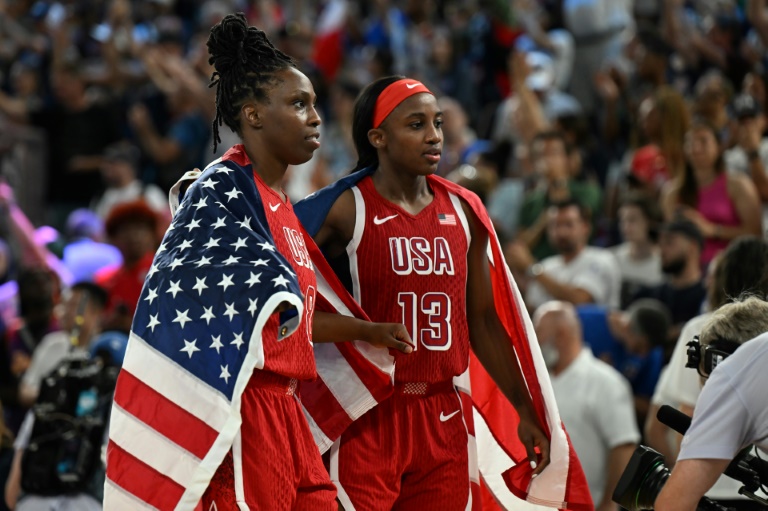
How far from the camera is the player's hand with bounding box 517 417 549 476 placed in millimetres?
5066

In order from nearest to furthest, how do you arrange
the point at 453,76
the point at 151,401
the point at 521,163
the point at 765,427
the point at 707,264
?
the point at 765,427, the point at 151,401, the point at 707,264, the point at 521,163, the point at 453,76

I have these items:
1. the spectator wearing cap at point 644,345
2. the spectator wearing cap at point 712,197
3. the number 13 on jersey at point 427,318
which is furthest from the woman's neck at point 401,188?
the spectator wearing cap at point 712,197

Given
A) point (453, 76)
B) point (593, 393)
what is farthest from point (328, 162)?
point (593, 393)

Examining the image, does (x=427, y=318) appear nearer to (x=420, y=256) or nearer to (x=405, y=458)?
(x=420, y=256)

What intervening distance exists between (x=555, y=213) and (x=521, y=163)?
6.61 feet

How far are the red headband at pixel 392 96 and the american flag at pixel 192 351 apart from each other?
1140 millimetres

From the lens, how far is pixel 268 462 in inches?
155

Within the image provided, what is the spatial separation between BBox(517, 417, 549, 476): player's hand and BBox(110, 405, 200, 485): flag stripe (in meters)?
1.67

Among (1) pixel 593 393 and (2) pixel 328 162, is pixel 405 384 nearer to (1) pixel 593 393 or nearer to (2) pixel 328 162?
(1) pixel 593 393

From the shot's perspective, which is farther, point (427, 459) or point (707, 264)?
point (707, 264)

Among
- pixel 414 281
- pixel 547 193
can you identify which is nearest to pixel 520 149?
pixel 547 193

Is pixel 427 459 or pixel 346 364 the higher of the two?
pixel 346 364

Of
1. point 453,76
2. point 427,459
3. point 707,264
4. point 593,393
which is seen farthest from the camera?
point 453,76

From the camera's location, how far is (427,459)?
484cm
